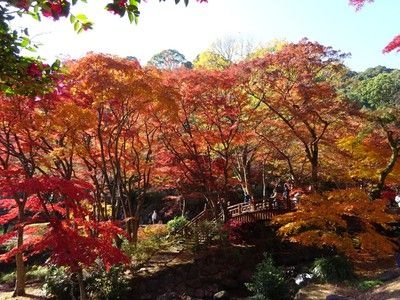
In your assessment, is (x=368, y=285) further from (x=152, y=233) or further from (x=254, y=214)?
(x=152, y=233)

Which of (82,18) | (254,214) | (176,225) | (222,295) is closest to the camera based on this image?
(82,18)

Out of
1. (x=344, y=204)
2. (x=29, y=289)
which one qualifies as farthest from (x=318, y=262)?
(x=29, y=289)

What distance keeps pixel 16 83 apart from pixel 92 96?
905cm

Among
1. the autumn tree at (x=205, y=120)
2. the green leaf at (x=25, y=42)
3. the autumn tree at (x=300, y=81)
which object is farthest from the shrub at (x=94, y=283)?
the green leaf at (x=25, y=42)

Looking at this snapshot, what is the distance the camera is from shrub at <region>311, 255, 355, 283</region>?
1219 centimetres

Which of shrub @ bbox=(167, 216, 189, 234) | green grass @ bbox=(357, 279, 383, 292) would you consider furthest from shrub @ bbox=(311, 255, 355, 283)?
shrub @ bbox=(167, 216, 189, 234)

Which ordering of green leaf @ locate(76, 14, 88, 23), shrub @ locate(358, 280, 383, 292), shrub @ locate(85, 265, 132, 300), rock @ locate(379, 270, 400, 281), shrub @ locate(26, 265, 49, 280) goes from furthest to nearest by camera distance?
1. shrub @ locate(26, 265, 49, 280)
2. shrub @ locate(85, 265, 132, 300)
3. rock @ locate(379, 270, 400, 281)
4. shrub @ locate(358, 280, 383, 292)
5. green leaf @ locate(76, 14, 88, 23)

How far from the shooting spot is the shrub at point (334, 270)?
1219 centimetres

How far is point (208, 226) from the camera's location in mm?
15828

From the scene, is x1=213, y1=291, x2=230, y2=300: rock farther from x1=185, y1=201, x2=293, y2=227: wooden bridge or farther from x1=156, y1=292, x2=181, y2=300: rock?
x1=185, y1=201, x2=293, y2=227: wooden bridge

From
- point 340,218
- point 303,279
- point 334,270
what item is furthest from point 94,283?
point 340,218

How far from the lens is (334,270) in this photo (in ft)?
40.0

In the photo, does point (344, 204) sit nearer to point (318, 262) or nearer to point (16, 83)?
point (318, 262)

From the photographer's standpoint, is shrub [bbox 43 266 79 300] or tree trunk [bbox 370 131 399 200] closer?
shrub [bbox 43 266 79 300]
